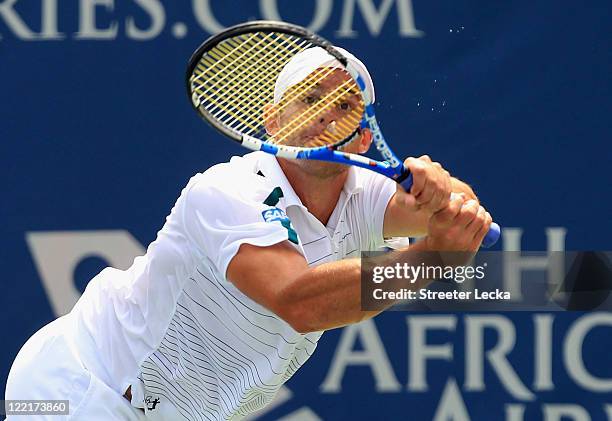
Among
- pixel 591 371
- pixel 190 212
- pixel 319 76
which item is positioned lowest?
pixel 591 371

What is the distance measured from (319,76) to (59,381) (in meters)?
0.99

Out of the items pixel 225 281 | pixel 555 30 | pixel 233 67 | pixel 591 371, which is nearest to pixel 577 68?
pixel 555 30

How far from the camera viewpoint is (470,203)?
301 centimetres

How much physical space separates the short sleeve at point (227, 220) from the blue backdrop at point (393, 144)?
141 centimetres

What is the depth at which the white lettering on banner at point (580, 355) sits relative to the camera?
4621 millimetres

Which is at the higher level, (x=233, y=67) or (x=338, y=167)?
(x=233, y=67)

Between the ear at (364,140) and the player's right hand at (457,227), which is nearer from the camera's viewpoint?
the player's right hand at (457,227)

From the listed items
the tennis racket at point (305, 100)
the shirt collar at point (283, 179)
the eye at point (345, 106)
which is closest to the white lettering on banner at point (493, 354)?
the shirt collar at point (283, 179)

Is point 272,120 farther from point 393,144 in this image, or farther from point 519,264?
point 519,264

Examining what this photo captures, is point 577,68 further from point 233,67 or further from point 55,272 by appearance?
point 55,272

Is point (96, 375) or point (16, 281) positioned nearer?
point (96, 375)

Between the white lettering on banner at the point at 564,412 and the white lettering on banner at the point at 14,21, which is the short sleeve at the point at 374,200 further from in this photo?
the white lettering on banner at the point at 14,21

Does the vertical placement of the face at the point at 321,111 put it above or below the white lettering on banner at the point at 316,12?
below

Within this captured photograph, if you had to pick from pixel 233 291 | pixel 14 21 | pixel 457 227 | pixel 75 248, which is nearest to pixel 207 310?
pixel 233 291
